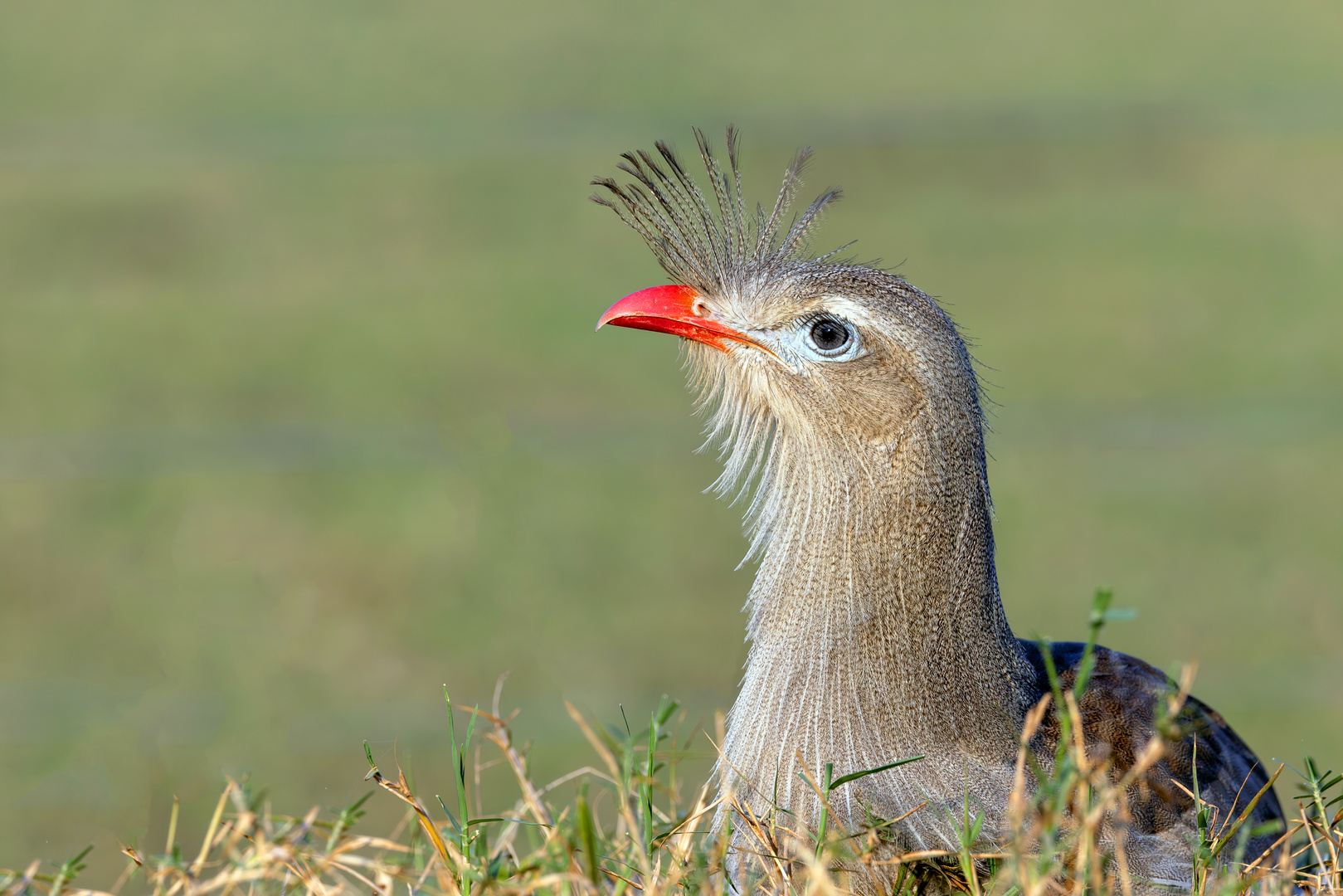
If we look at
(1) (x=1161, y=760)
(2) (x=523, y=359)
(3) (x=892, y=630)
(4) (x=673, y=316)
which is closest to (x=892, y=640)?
(3) (x=892, y=630)

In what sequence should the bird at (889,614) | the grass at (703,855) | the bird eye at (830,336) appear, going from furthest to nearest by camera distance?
1. the bird eye at (830,336)
2. the bird at (889,614)
3. the grass at (703,855)

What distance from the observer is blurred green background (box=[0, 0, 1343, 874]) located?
5.76 metres

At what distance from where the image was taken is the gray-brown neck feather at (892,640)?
1.58m

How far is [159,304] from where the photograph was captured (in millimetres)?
9000

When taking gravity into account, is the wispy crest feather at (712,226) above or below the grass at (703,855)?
above

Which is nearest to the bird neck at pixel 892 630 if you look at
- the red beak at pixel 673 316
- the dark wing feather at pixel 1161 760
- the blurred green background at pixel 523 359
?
the dark wing feather at pixel 1161 760

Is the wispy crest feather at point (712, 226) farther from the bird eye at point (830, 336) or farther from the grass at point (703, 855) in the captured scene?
the grass at point (703, 855)

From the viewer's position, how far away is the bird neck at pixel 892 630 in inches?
62.6

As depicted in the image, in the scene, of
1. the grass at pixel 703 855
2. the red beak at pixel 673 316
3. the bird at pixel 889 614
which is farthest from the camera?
the red beak at pixel 673 316

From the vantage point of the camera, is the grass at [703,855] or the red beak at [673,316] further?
the red beak at [673,316]

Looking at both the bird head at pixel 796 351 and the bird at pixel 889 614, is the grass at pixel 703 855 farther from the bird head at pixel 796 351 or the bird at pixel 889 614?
the bird head at pixel 796 351

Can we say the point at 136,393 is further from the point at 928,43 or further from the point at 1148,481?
the point at 928,43

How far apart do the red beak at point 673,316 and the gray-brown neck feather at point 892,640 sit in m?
0.25

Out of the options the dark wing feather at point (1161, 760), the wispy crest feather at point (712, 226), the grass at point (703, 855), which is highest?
the wispy crest feather at point (712, 226)
